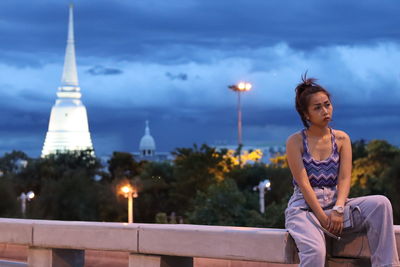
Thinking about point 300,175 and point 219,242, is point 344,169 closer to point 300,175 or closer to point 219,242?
point 300,175

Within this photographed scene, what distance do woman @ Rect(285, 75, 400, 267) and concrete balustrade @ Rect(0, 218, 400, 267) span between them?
152mm

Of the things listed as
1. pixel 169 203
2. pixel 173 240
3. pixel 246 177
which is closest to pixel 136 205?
pixel 169 203

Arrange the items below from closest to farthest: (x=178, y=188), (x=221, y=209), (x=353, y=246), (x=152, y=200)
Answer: (x=353, y=246)
(x=221, y=209)
(x=178, y=188)
(x=152, y=200)

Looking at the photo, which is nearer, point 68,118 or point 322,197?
point 322,197

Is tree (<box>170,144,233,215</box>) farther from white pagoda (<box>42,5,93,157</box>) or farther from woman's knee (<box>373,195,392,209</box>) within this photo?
white pagoda (<box>42,5,93,157</box>)

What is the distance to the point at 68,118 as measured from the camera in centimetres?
17212

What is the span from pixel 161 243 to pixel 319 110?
163 centimetres

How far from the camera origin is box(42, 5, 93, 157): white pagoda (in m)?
168

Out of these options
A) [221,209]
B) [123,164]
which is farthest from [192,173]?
[123,164]

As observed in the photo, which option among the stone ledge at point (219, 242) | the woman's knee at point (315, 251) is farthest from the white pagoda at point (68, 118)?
the woman's knee at point (315, 251)

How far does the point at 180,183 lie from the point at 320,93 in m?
56.9

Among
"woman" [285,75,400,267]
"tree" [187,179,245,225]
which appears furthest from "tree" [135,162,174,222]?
"woman" [285,75,400,267]

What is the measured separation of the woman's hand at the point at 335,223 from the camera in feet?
21.5

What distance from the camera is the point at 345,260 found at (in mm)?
6746
